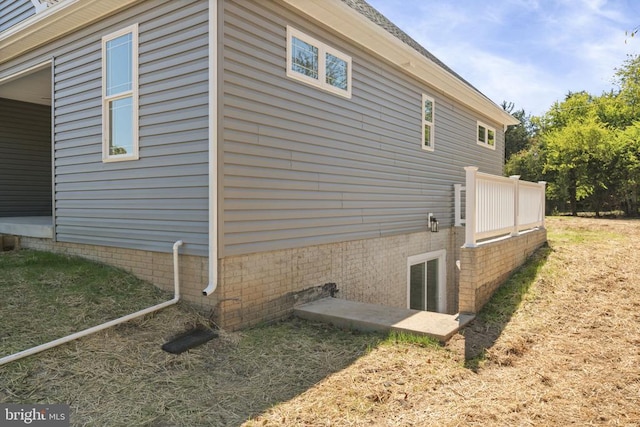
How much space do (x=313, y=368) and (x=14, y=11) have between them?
8.69m

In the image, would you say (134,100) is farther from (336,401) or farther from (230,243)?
(336,401)

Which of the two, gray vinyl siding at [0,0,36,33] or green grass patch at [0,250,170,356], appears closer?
green grass patch at [0,250,170,356]

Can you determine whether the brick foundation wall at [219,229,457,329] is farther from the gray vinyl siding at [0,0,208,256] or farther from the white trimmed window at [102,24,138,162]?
the white trimmed window at [102,24,138,162]

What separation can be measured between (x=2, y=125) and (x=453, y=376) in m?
9.84

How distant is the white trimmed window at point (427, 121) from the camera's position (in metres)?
9.63

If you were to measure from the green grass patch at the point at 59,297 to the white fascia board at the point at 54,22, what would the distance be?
11.4ft

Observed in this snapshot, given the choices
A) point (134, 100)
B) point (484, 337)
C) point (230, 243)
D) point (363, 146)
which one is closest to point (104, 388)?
point (230, 243)

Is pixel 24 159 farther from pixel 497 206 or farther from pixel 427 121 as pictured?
pixel 497 206

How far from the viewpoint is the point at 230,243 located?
4.94m

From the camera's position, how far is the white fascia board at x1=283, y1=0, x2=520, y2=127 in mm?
6102

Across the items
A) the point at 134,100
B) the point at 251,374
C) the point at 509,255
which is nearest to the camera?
the point at 251,374

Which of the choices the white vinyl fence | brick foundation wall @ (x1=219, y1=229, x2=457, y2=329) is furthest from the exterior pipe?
the white vinyl fence

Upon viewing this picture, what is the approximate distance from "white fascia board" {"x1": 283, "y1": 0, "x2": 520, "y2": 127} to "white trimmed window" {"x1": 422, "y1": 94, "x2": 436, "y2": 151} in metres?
0.39

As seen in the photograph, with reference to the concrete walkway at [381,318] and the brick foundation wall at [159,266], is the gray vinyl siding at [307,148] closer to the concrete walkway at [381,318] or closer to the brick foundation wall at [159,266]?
the brick foundation wall at [159,266]
